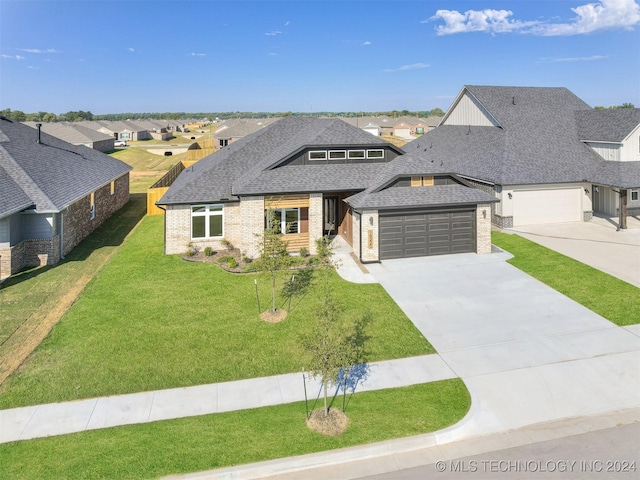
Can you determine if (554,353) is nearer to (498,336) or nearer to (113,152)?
(498,336)

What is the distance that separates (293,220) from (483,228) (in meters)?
9.46

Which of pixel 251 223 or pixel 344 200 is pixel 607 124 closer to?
pixel 344 200

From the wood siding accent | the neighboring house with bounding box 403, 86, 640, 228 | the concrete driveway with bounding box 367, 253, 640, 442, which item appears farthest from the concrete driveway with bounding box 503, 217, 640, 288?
the wood siding accent

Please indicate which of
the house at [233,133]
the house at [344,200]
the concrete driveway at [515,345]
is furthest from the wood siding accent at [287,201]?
the house at [233,133]

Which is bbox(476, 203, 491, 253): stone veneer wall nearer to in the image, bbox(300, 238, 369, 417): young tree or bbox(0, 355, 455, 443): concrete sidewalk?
bbox(300, 238, 369, 417): young tree

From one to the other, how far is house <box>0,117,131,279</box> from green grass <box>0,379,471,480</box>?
1201 cm

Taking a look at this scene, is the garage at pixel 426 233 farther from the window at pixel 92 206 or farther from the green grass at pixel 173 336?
the window at pixel 92 206

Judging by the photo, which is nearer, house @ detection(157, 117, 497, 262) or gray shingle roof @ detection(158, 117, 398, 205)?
house @ detection(157, 117, 497, 262)

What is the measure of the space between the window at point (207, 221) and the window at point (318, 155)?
214 inches

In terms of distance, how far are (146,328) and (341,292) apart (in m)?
7.04

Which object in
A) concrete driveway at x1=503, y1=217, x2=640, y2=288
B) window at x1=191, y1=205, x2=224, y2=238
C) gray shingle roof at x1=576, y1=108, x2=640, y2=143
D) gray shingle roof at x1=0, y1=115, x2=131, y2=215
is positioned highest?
gray shingle roof at x1=576, y1=108, x2=640, y2=143

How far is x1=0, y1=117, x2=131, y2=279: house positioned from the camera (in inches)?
693

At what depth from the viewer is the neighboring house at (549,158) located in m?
25.2

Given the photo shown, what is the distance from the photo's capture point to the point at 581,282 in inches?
655
